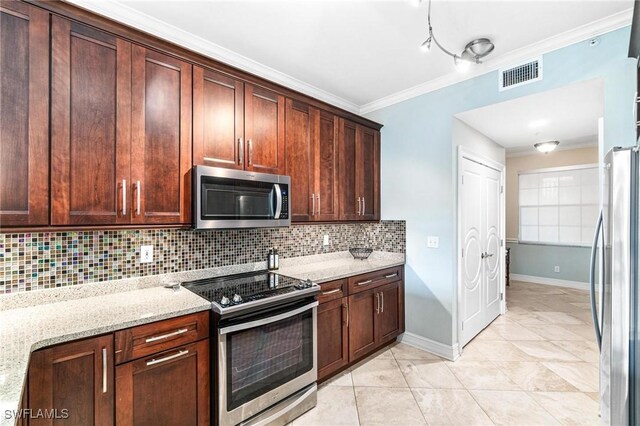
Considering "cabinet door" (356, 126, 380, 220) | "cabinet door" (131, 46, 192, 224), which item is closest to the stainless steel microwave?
"cabinet door" (131, 46, 192, 224)

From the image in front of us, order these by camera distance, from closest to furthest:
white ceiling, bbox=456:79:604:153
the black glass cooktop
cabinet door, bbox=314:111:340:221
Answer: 1. the black glass cooktop
2. white ceiling, bbox=456:79:604:153
3. cabinet door, bbox=314:111:340:221

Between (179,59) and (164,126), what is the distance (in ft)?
1.56

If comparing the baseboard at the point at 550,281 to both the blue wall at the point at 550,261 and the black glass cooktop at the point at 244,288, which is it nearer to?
the blue wall at the point at 550,261

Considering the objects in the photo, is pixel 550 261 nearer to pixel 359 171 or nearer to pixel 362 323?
pixel 359 171

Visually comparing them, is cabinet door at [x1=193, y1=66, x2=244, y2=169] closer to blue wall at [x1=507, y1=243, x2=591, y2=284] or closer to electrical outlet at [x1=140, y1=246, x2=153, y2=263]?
electrical outlet at [x1=140, y1=246, x2=153, y2=263]

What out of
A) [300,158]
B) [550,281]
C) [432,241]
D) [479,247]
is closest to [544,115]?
[479,247]

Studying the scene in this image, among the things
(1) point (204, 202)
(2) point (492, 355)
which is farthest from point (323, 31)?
(2) point (492, 355)

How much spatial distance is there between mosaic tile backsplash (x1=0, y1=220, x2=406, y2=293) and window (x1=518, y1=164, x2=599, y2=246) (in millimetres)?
5005

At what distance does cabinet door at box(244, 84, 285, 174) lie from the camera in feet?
7.57

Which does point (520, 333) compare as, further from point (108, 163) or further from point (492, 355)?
point (108, 163)

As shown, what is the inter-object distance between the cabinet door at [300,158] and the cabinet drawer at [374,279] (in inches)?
28.6

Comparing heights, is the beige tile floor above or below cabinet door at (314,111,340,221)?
below

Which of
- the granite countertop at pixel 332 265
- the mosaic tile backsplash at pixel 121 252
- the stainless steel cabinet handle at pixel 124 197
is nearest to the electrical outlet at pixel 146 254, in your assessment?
the mosaic tile backsplash at pixel 121 252

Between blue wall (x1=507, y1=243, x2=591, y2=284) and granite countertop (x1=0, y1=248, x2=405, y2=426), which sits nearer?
granite countertop (x1=0, y1=248, x2=405, y2=426)
